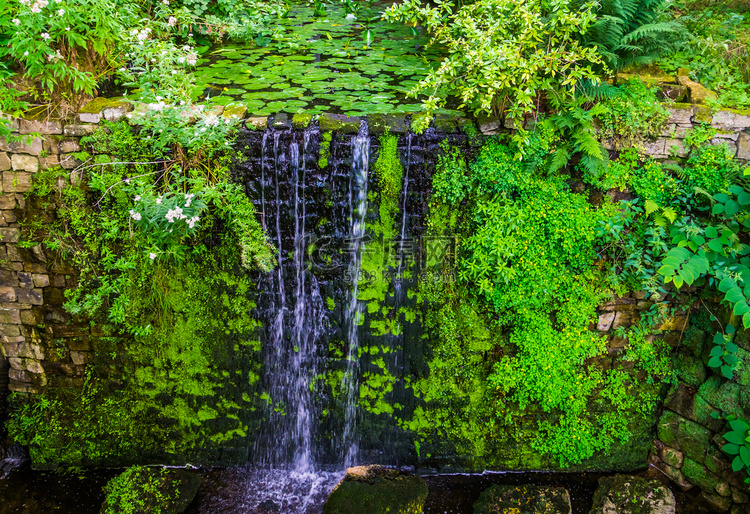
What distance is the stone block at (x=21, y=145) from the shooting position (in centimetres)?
419

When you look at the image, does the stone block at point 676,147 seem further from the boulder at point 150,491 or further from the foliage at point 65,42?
the boulder at point 150,491

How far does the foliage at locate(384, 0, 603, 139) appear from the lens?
374cm

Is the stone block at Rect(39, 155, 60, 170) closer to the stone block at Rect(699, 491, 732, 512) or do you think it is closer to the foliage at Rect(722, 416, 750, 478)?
the foliage at Rect(722, 416, 750, 478)

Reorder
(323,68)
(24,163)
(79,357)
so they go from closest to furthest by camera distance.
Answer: (24,163), (79,357), (323,68)

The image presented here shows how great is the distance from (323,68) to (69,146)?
118 inches

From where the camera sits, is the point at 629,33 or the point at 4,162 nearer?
the point at 629,33

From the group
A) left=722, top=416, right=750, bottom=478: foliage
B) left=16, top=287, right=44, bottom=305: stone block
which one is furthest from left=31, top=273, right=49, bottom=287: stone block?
left=722, top=416, right=750, bottom=478: foliage

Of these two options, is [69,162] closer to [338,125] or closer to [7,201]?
[7,201]

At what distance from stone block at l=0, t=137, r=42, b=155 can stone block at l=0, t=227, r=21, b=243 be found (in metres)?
0.77

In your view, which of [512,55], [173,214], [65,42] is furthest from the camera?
[65,42]

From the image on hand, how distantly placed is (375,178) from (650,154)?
8.57ft

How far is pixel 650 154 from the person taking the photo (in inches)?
169

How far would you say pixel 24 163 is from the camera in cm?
427

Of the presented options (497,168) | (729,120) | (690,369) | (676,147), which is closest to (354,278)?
(497,168)
